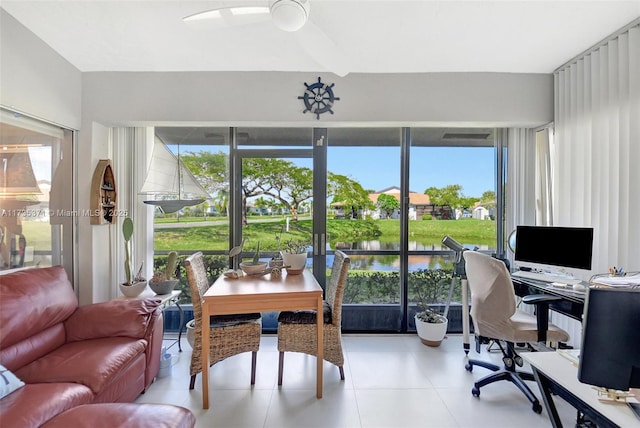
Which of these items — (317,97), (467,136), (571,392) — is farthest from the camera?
(467,136)

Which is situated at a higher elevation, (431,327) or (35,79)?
(35,79)

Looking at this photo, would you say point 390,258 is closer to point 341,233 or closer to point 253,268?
point 341,233

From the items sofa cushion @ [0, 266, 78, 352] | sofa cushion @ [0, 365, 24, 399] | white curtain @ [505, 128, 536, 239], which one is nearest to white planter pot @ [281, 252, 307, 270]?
sofa cushion @ [0, 266, 78, 352]

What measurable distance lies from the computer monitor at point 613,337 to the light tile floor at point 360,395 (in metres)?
1.24

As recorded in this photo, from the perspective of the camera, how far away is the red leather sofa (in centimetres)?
142

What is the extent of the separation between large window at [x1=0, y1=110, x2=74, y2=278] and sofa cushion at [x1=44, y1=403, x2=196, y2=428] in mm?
1443

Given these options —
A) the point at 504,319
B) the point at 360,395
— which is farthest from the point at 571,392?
the point at 360,395

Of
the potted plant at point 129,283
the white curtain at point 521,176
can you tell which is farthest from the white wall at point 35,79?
the white curtain at point 521,176

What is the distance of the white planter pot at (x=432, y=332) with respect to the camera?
2822mm

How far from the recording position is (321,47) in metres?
1.63

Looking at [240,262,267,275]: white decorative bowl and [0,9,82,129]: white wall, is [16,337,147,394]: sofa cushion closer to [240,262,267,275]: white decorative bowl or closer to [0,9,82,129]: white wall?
[240,262,267,275]: white decorative bowl

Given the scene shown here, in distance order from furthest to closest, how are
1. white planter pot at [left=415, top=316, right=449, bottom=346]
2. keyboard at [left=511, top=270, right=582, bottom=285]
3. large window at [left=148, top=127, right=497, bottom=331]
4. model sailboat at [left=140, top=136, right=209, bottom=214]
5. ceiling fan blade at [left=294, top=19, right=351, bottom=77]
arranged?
large window at [left=148, top=127, right=497, bottom=331], white planter pot at [left=415, top=316, right=449, bottom=346], model sailboat at [left=140, top=136, right=209, bottom=214], keyboard at [left=511, top=270, right=582, bottom=285], ceiling fan blade at [left=294, top=19, right=351, bottom=77]

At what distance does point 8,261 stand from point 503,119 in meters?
4.32

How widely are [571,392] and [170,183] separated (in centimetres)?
315
